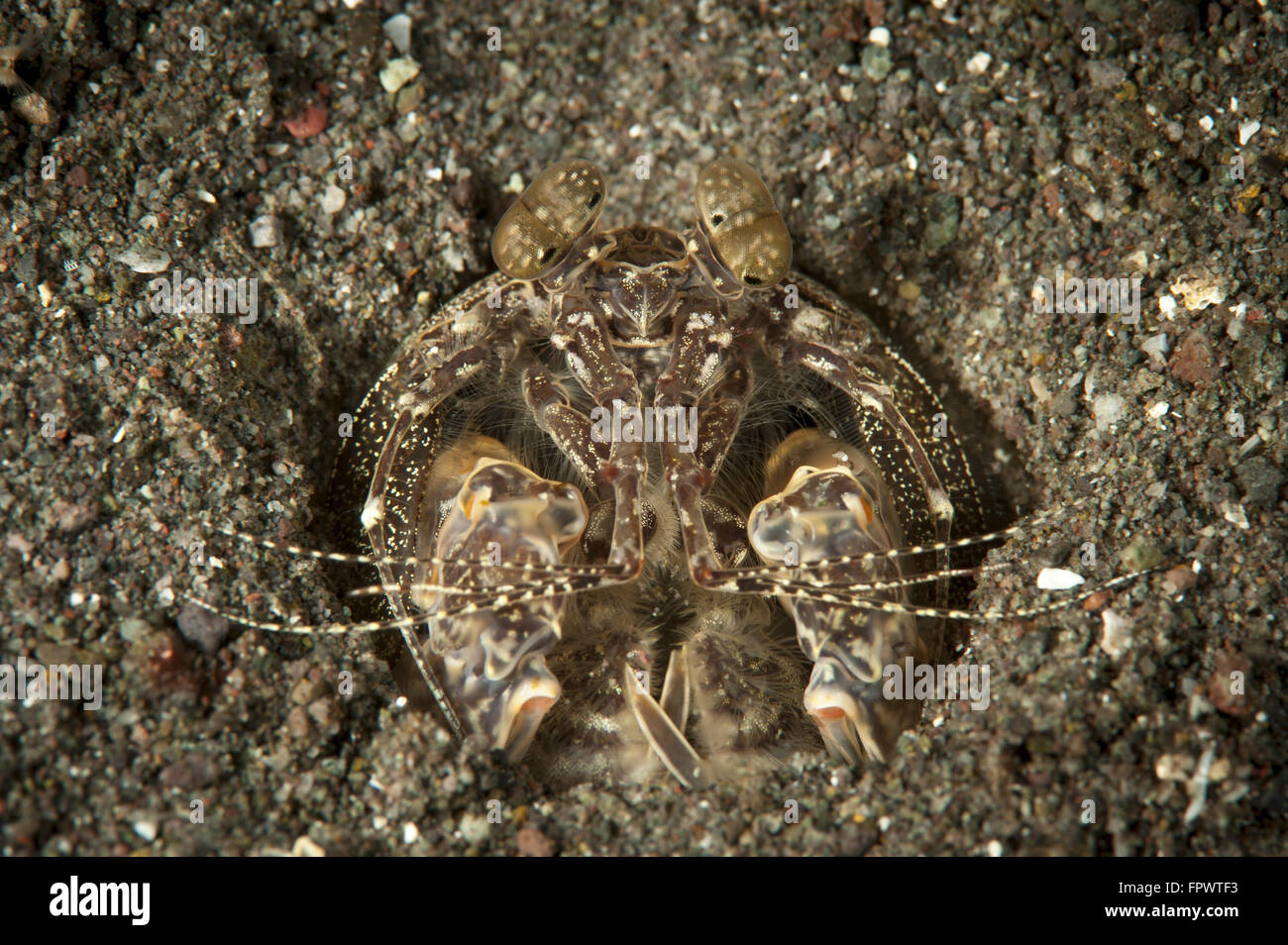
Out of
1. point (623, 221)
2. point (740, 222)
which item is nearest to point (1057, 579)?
point (740, 222)

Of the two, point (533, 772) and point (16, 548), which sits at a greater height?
point (16, 548)

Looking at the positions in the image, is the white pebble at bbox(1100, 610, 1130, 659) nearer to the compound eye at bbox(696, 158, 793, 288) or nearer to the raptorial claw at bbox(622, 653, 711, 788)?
the raptorial claw at bbox(622, 653, 711, 788)

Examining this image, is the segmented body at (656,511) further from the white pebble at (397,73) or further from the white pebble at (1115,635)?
the white pebble at (397,73)

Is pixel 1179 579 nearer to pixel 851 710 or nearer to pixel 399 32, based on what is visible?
pixel 851 710
